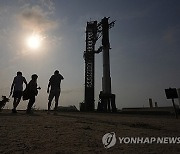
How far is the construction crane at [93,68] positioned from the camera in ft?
83.9

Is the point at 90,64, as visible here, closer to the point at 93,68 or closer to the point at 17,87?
the point at 93,68

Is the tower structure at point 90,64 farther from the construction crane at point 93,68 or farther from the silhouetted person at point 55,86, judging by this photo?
the silhouetted person at point 55,86

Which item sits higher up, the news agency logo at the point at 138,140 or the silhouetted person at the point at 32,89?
the silhouetted person at the point at 32,89

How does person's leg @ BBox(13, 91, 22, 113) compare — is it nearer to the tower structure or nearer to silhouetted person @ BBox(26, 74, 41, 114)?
silhouetted person @ BBox(26, 74, 41, 114)

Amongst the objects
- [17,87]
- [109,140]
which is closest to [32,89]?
[17,87]

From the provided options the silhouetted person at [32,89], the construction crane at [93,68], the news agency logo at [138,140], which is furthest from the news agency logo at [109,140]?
the construction crane at [93,68]

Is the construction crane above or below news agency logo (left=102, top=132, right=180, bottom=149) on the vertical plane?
above

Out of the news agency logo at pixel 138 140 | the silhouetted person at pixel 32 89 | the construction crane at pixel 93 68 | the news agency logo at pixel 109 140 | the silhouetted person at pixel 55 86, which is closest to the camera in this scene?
the news agency logo at pixel 109 140

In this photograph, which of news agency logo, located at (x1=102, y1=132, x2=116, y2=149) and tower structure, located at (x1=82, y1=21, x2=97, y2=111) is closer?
news agency logo, located at (x1=102, y1=132, x2=116, y2=149)

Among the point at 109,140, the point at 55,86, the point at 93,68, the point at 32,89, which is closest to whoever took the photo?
the point at 109,140

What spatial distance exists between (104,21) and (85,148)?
2830cm

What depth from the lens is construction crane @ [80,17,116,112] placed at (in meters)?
25.6

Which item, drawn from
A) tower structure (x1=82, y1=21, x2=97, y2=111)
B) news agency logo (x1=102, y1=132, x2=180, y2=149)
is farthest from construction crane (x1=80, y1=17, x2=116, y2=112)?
news agency logo (x1=102, y1=132, x2=180, y2=149)

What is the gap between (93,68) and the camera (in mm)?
30906
